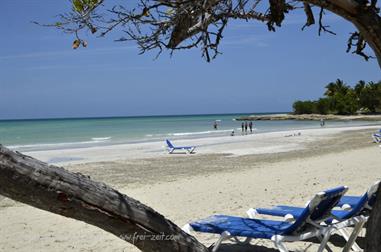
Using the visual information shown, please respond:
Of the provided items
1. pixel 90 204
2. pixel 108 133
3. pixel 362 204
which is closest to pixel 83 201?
pixel 90 204

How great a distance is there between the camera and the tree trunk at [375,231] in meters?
2.62

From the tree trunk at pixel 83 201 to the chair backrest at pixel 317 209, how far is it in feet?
5.72

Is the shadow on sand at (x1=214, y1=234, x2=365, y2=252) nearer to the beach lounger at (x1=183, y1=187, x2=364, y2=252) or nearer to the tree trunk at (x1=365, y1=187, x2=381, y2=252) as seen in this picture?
the beach lounger at (x1=183, y1=187, x2=364, y2=252)

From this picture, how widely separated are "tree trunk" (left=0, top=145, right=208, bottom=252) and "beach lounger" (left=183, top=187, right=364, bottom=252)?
5.58 ft

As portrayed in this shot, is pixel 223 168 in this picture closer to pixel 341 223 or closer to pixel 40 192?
pixel 341 223

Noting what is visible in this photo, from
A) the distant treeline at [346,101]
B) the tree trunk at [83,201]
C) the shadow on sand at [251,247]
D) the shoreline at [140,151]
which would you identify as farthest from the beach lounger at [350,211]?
the distant treeline at [346,101]

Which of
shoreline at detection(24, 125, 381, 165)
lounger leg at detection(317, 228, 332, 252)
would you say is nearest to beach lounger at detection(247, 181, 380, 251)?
lounger leg at detection(317, 228, 332, 252)

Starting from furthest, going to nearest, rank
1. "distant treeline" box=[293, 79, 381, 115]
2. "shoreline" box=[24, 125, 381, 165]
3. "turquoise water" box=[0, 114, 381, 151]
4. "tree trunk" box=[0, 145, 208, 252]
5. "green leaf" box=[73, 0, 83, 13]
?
"distant treeline" box=[293, 79, 381, 115] < "turquoise water" box=[0, 114, 381, 151] < "shoreline" box=[24, 125, 381, 165] < "green leaf" box=[73, 0, 83, 13] < "tree trunk" box=[0, 145, 208, 252]

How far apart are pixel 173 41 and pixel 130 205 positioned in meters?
1.07

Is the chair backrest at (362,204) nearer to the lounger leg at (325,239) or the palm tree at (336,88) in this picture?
the lounger leg at (325,239)

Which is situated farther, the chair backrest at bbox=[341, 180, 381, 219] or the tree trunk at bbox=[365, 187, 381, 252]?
the chair backrest at bbox=[341, 180, 381, 219]

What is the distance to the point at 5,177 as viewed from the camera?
198 cm

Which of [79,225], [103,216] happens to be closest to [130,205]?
[103,216]

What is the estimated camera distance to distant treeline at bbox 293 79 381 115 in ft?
261
